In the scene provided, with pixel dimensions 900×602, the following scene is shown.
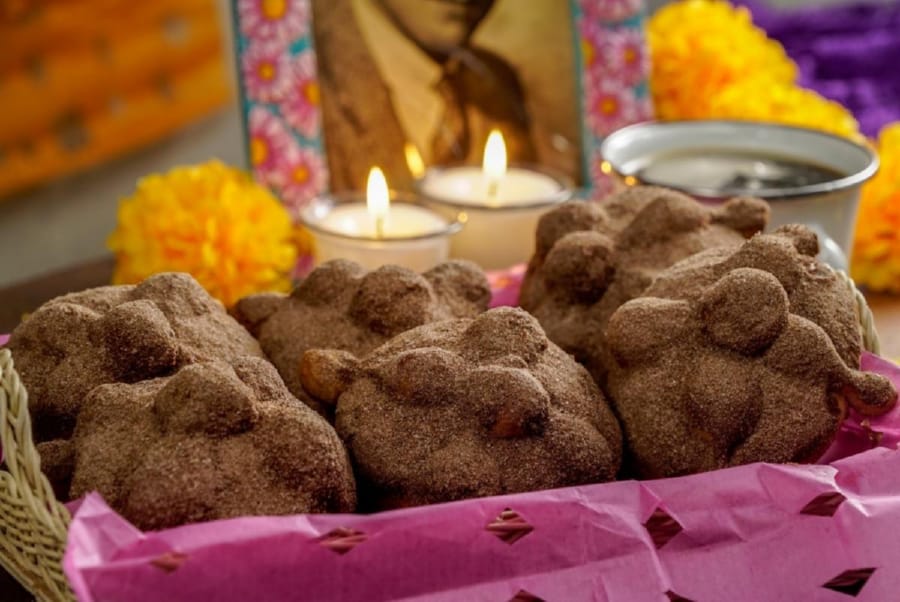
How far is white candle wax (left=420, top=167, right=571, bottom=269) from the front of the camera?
1144mm

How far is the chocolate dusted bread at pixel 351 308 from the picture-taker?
2.54 feet

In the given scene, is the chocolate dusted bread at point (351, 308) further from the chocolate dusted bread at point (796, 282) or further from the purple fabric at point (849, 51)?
the purple fabric at point (849, 51)

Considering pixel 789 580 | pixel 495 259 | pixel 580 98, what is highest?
pixel 580 98

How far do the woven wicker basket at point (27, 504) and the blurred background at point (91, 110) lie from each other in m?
2.07

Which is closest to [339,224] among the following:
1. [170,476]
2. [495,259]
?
[495,259]

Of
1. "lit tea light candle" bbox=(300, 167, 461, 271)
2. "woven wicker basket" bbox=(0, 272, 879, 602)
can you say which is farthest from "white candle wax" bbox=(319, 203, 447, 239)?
"woven wicker basket" bbox=(0, 272, 879, 602)

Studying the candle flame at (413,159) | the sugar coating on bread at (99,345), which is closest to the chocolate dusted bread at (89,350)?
the sugar coating on bread at (99,345)

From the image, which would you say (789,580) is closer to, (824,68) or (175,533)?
(175,533)

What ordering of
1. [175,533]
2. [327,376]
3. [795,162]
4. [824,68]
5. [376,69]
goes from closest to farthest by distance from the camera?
[175,533]
[327,376]
[795,162]
[376,69]
[824,68]

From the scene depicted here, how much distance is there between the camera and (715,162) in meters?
1.12

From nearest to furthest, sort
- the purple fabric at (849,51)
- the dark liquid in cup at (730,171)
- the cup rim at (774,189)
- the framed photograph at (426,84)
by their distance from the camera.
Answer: the cup rim at (774,189)
the dark liquid in cup at (730,171)
the framed photograph at (426,84)
the purple fabric at (849,51)

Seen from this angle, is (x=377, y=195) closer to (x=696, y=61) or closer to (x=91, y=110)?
(x=696, y=61)

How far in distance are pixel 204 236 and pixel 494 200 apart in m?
0.33

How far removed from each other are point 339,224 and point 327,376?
423 millimetres
